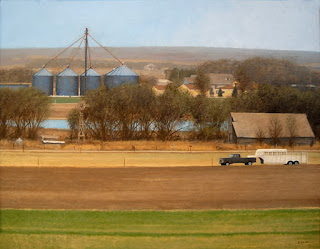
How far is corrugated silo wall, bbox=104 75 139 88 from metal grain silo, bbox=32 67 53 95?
74 cm

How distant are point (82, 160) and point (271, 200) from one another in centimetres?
246

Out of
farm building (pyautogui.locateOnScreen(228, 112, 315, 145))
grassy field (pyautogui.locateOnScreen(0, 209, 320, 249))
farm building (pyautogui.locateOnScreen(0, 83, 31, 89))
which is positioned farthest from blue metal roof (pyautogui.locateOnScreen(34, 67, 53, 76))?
farm building (pyautogui.locateOnScreen(228, 112, 315, 145))

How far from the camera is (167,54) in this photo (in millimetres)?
8070

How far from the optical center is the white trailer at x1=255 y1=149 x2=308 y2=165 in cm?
793

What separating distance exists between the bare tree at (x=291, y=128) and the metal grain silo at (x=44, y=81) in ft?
10.1

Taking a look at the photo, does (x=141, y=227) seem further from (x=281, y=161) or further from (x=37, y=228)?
(x=281, y=161)

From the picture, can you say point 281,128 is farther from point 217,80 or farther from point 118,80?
point 118,80

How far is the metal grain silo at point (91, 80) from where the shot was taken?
8.23m

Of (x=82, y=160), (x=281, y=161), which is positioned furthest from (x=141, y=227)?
(x=281, y=161)

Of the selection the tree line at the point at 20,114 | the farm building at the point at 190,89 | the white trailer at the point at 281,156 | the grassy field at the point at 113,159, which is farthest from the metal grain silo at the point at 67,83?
the white trailer at the point at 281,156

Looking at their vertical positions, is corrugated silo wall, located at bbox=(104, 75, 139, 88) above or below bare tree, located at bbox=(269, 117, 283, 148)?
above

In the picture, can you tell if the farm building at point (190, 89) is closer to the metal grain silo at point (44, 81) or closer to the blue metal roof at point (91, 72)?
the blue metal roof at point (91, 72)

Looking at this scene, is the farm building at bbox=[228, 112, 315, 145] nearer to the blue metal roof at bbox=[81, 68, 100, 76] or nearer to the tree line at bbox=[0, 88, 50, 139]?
the blue metal roof at bbox=[81, 68, 100, 76]

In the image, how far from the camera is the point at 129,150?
326 inches
